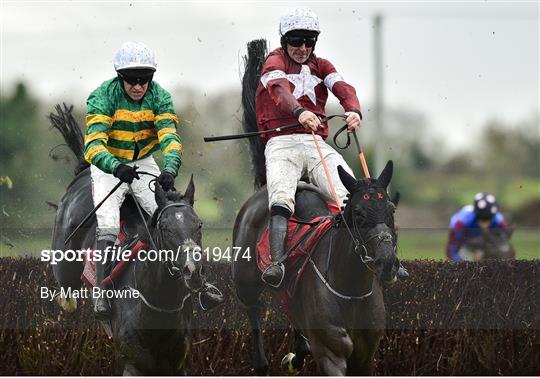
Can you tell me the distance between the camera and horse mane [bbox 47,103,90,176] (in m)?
9.31

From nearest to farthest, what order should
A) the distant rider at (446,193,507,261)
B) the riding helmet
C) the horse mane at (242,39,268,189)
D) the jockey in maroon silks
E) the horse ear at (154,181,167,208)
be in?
the horse ear at (154,181,167,208) < the jockey in maroon silks < the horse mane at (242,39,268,189) < the distant rider at (446,193,507,261) < the riding helmet

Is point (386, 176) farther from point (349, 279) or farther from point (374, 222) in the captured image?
point (349, 279)

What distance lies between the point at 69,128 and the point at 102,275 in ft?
7.73

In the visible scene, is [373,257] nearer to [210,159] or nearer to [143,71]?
[143,71]

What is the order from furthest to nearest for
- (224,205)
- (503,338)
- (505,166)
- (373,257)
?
(505,166) → (224,205) → (503,338) → (373,257)

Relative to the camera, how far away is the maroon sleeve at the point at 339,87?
7.79 metres

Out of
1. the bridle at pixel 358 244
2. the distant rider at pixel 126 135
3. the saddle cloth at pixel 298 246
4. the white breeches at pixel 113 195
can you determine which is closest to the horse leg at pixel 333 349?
the bridle at pixel 358 244

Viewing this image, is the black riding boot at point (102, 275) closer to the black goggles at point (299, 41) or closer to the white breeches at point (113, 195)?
the white breeches at point (113, 195)

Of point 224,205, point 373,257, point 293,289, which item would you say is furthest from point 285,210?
point 224,205

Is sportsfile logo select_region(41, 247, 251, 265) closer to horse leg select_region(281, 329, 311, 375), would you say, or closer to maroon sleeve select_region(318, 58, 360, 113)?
horse leg select_region(281, 329, 311, 375)

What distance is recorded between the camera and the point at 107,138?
7.50 metres

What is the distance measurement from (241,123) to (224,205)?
971 mm

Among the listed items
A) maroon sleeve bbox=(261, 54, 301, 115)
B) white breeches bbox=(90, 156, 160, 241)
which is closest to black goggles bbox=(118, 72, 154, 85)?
white breeches bbox=(90, 156, 160, 241)

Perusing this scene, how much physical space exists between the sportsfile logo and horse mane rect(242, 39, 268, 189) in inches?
28.4
